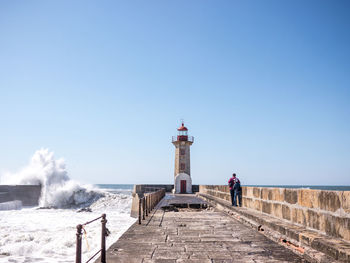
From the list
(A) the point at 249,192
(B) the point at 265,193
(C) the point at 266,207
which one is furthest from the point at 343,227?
(A) the point at 249,192

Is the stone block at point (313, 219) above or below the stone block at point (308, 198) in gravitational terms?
below

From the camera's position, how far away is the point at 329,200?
452 cm

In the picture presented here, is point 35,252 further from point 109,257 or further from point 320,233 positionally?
point 320,233

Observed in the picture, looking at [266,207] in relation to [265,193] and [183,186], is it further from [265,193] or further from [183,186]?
[183,186]

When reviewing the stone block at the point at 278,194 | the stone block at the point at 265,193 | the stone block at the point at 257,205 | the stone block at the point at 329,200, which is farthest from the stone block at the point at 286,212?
the stone block at the point at 257,205

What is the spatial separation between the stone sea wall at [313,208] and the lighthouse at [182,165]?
23.2 metres

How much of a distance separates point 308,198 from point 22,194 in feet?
136

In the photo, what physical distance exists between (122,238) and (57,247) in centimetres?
658

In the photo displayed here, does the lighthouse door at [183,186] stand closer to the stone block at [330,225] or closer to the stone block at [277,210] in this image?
the stone block at [277,210]

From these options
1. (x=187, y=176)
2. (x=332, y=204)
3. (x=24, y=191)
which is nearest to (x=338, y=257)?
(x=332, y=204)

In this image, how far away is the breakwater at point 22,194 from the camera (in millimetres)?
36438

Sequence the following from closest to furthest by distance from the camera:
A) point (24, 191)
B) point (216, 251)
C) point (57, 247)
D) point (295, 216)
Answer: point (216, 251) < point (295, 216) < point (57, 247) < point (24, 191)

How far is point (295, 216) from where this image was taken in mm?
5789

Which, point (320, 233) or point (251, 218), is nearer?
point (320, 233)
